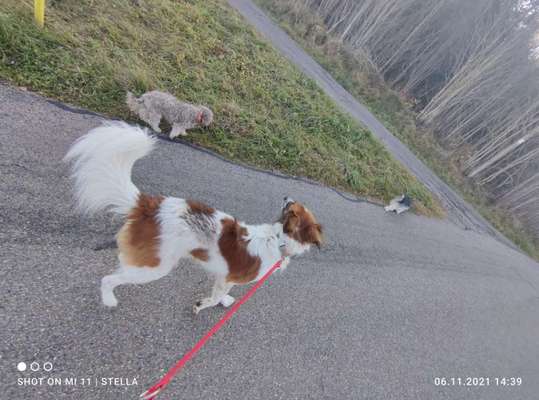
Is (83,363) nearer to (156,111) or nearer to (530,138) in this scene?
(156,111)

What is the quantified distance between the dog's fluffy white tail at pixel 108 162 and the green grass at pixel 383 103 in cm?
1475

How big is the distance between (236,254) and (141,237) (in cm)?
86

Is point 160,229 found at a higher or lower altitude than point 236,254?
higher

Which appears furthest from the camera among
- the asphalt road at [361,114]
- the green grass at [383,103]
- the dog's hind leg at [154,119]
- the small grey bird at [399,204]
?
the green grass at [383,103]

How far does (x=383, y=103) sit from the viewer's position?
17.0 metres

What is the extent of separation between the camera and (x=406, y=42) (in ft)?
65.7

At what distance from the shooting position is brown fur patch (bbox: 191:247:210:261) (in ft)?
8.46

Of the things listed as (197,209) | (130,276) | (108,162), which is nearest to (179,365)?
(130,276)

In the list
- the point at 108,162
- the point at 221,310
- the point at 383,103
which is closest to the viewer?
the point at 108,162

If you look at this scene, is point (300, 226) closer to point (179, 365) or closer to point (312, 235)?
point (312, 235)

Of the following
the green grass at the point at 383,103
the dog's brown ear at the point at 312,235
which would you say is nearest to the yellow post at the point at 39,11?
the dog's brown ear at the point at 312,235

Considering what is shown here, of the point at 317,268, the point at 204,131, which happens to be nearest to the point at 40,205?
the point at 204,131

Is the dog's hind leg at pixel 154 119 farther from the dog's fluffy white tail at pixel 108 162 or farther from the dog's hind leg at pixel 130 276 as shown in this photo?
the dog's hind leg at pixel 130 276

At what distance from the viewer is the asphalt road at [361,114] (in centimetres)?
1155
